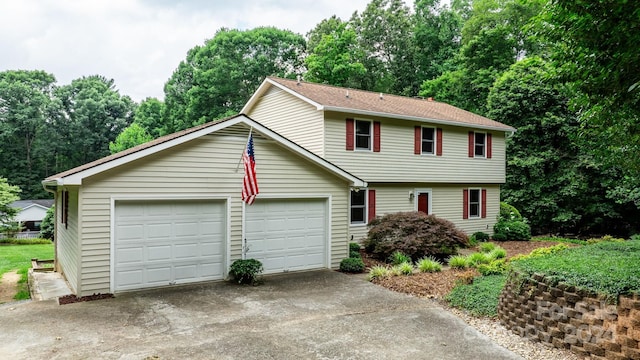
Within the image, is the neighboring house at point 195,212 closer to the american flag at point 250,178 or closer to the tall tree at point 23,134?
the american flag at point 250,178

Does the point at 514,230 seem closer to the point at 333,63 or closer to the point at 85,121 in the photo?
the point at 333,63

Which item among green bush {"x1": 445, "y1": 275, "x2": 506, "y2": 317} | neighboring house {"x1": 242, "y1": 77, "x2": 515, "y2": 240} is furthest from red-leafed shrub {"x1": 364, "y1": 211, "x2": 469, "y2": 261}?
green bush {"x1": 445, "y1": 275, "x2": 506, "y2": 317}

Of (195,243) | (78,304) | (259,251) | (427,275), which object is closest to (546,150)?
(427,275)

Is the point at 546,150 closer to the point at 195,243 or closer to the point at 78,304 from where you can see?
the point at 195,243

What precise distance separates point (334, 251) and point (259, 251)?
2.28 meters

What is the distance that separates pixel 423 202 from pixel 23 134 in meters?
44.8

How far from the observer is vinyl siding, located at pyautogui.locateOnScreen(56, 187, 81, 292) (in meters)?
8.95

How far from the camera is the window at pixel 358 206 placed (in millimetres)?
16047

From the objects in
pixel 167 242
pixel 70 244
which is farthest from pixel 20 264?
pixel 167 242

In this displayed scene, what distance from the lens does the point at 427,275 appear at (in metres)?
10.9

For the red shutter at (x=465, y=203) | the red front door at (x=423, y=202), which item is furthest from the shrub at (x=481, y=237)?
the red front door at (x=423, y=202)

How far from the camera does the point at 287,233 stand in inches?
432

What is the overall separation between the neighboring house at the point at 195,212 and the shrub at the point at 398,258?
5.33 feet

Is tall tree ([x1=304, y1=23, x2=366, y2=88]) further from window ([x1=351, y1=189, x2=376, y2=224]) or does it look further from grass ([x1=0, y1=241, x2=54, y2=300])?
grass ([x1=0, y1=241, x2=54, y2=300])
